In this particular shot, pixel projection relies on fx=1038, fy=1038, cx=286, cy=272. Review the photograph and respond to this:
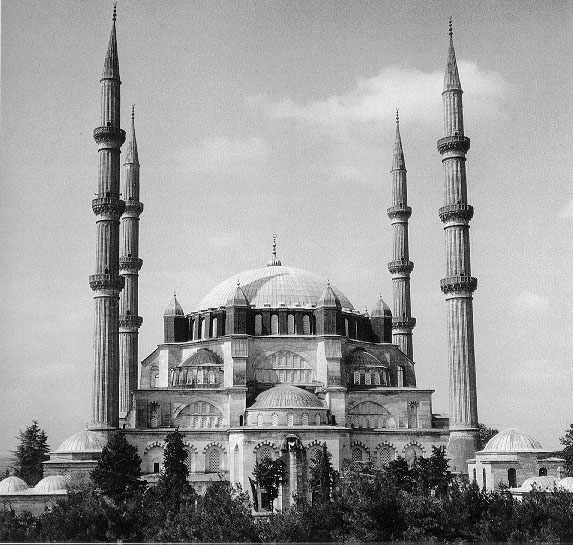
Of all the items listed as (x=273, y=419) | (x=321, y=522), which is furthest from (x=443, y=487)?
(x=273, y=419)

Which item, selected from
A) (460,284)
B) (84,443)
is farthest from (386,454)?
(84,443)

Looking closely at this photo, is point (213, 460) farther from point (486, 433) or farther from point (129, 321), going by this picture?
point (486, 433)

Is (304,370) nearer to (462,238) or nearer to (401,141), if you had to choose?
(462,238)

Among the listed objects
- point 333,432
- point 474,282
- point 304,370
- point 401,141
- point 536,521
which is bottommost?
point 536,521

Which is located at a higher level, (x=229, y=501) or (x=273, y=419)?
(x=273, y=419)

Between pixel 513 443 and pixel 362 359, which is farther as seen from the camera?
pixel 362 359

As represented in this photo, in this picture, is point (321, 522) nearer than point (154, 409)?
Yes

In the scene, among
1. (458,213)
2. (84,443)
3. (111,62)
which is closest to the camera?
(84,443)
